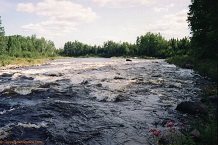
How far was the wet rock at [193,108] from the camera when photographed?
13.9 metres

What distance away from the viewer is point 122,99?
1967 cm

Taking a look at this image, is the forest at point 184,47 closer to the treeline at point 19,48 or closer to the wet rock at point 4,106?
the treeline at point 19,48

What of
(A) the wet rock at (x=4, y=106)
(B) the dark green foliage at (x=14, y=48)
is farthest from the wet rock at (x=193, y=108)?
(B) the dark green foliage at (x=14, y=48)

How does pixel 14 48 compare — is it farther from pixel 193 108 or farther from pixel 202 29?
pixel 193 108

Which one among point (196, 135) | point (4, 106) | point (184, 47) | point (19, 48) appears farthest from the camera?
point (19, 48)

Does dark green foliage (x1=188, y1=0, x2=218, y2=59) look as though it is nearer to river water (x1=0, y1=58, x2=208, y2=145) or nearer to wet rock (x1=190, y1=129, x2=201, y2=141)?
river water (x1=0, y1=58, x2=208, y2=145)

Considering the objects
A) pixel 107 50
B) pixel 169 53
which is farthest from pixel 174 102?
pixel 107 50

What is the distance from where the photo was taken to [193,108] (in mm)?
14500

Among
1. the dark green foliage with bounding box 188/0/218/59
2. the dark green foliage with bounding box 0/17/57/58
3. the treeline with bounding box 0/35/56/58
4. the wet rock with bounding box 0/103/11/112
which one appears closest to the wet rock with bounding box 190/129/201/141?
the wet rock with bounding box 0/103/11/112

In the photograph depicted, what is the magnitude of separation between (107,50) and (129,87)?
16502 cm

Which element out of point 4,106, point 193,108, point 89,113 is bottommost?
point 89,113

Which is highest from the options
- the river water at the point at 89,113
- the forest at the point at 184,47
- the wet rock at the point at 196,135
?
the forest at the point at 184,47

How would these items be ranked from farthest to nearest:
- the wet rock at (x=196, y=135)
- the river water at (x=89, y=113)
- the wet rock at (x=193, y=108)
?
the wet rock at (x=193, y=108) → the river water at (x=89, y=113) → the wet rock at (x=196, y=135)

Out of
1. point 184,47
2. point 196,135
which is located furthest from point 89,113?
point 184,47
